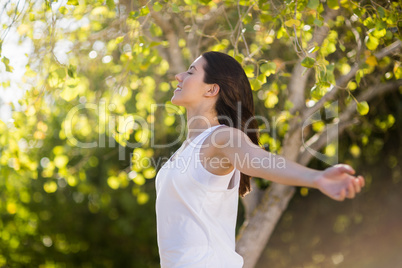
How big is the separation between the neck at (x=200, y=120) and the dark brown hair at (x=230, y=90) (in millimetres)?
26

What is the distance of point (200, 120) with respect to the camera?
1.93m

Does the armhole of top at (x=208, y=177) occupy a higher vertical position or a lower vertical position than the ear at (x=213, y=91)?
lower

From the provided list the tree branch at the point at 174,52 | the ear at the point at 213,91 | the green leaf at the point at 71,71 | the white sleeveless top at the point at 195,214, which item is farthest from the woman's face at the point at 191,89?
the tree branch at the point at 174,52

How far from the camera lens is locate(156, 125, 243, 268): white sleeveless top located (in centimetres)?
168

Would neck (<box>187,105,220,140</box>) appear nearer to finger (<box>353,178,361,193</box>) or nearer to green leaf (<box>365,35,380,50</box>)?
finger (<box>353,178,361,193</box>)

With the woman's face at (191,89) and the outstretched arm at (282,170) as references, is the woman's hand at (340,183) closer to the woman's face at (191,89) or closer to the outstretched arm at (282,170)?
the outstretched arm at (282,170)

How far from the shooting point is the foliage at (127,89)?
102 inches

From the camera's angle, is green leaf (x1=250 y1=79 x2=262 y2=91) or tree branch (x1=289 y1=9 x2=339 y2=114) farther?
tree branch (x1=289 y1=9 x2=339 y2=114)

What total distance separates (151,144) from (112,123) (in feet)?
1.63

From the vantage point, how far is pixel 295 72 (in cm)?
382

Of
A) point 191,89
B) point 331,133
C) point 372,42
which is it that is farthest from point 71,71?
point 331,133

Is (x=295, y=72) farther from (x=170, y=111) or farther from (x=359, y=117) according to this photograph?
(x=170, y=111)

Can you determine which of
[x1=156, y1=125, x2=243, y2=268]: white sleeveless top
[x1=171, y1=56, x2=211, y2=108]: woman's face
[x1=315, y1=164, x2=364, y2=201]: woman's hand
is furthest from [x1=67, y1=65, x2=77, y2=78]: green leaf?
[x1=315, y1=164, x2=364, y2=201]: woman's hand

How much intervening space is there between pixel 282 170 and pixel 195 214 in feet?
1.68
